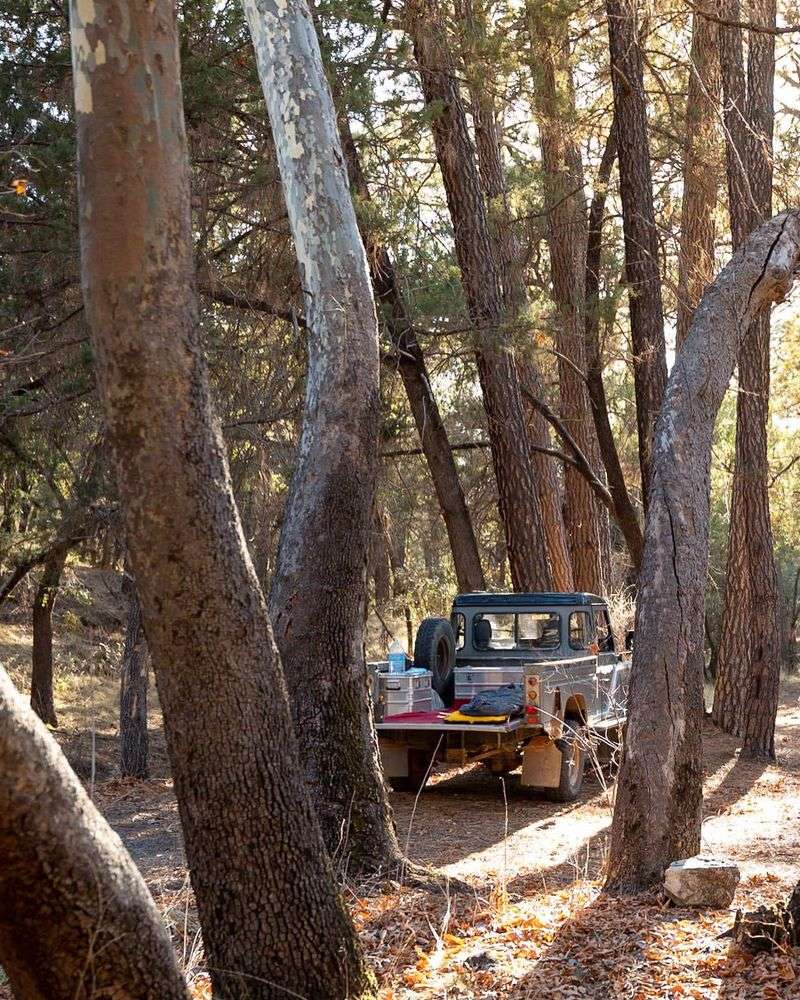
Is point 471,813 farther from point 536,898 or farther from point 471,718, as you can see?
point 536,898

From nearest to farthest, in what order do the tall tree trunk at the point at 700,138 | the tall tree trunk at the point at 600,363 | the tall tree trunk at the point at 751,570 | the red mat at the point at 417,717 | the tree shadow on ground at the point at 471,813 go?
the tree shadow on ground at the point at 471,813 < the red mat at the point at 417,717 < the tall tree trunk at the point at 700,138 < the tall tree trunk at the point at 751,570 < the tall tree trunk at the point at 600,363

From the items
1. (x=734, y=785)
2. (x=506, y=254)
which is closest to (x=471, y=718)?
(x=734, y=785)

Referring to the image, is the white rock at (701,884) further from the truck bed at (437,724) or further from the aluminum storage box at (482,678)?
the aluminum storage box at (482,678)

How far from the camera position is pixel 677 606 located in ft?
19.9

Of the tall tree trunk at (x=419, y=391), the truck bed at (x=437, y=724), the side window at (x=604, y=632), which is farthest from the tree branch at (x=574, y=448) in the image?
the truck bed at (x=437, y=724)

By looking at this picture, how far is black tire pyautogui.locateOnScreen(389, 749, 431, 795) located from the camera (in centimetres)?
1149

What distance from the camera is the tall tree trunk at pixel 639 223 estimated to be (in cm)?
1314

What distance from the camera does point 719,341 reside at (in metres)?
6.55

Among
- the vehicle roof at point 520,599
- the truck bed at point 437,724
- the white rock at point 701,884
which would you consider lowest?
the white rock at point 701,884

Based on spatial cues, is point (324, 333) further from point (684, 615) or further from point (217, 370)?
point (217, 370)

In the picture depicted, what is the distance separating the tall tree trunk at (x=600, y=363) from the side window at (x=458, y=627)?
3.49 meters

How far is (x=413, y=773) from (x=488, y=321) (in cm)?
531

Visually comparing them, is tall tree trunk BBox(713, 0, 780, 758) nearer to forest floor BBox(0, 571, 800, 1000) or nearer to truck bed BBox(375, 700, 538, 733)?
forest floor BBox(0, 571, 800, 1000)

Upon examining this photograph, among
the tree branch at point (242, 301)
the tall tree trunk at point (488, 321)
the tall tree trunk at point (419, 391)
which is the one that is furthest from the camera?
the tall tree trunk at point (488, 321)
